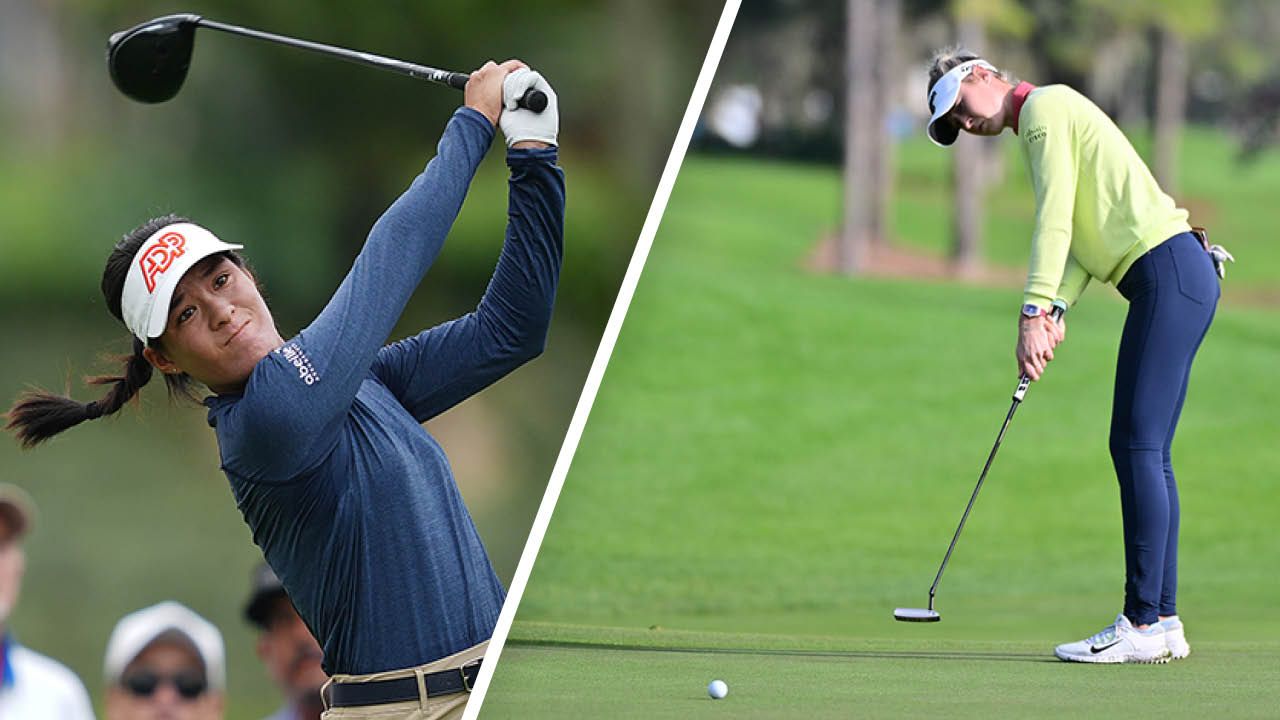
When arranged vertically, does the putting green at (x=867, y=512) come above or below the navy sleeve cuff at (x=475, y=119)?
below

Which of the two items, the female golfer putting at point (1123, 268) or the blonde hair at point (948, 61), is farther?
the blonde hair at point (948, 61)

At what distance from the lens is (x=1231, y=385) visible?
8.66 meters

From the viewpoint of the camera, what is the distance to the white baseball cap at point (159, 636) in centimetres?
128

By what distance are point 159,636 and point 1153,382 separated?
2116mm

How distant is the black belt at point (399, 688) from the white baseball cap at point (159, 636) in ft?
2.52

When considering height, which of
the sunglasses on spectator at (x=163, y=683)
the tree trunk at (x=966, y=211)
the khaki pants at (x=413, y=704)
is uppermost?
the tree trunk at (x=966, y=211)

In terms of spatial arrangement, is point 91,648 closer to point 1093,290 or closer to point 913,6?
point 1093,290

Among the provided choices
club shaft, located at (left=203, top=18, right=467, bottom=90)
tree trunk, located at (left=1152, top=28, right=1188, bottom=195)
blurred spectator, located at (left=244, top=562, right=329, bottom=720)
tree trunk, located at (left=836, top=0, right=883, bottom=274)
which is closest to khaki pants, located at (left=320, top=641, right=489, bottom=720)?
blurred spectator, located at (left=244, top=562, right=329, bottom=720)

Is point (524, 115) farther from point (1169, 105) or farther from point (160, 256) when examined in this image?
point (1169, 105)

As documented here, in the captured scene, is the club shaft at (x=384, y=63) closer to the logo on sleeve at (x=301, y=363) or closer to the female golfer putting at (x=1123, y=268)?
the logo on sleeve at (x=301, y=363)

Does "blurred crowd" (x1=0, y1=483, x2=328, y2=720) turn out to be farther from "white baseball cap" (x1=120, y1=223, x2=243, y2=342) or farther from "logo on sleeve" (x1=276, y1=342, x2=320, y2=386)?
"white baseball cap" (x1=120, y1=223, x2=243, y2=342)

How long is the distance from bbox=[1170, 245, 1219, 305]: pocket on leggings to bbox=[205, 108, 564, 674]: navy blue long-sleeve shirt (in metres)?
1.25

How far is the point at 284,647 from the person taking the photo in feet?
5.10

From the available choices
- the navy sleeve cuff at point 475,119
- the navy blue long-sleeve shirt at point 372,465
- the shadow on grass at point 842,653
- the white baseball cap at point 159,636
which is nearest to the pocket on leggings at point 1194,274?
the shadow on grass at point 842,653
